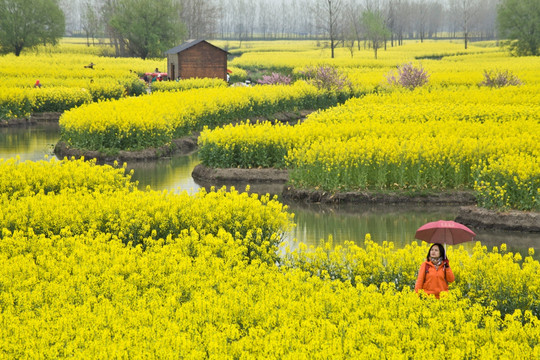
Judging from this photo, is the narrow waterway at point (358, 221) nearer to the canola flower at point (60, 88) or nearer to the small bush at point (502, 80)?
the canola flower at point (60, 88)

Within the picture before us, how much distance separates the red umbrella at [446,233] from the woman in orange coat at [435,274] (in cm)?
69

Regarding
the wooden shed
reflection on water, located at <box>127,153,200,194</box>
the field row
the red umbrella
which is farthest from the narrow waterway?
the wooden shed

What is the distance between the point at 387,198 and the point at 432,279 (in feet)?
34.7

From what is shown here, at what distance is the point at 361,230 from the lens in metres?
18.2

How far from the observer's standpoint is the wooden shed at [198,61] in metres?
56.3

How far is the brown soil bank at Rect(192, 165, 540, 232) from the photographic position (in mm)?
17562

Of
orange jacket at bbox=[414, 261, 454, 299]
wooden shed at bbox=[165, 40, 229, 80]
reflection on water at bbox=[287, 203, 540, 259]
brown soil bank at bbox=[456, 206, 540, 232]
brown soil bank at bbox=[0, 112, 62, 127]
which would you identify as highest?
wooden shed at bbox=[165, 40, 229, 80]

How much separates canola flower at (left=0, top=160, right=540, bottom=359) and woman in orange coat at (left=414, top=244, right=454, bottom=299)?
310 millimetres

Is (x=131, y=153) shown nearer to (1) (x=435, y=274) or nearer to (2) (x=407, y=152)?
(2) (x=407, y=152)

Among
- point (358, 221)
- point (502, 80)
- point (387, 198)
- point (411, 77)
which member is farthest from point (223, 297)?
point (502, 80)

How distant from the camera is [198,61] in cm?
5684

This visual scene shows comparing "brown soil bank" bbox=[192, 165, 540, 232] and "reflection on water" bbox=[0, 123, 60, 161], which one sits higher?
"reflection on water" bbox=[0, 123, 60, 161]

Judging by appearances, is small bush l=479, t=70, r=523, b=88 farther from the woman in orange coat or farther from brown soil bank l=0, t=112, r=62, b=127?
the woman in orange coat

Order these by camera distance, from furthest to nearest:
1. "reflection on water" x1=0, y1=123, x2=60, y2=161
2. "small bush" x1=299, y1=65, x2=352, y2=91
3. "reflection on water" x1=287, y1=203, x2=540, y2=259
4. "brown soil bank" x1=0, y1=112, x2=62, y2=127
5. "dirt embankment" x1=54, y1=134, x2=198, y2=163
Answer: "small bush" x1=299, y1=65, x2=352, y2=91, "brown soil bank" x1=0, y1=112, x2=62, y2=127, "reflection on water" x1=0, y1=123, x2=60, y2=161, "dirt embankment" x1=54, y1=134, x2=198, y2=163, "reflection on water" x1=287, y1=203, x2=540, y2=259
